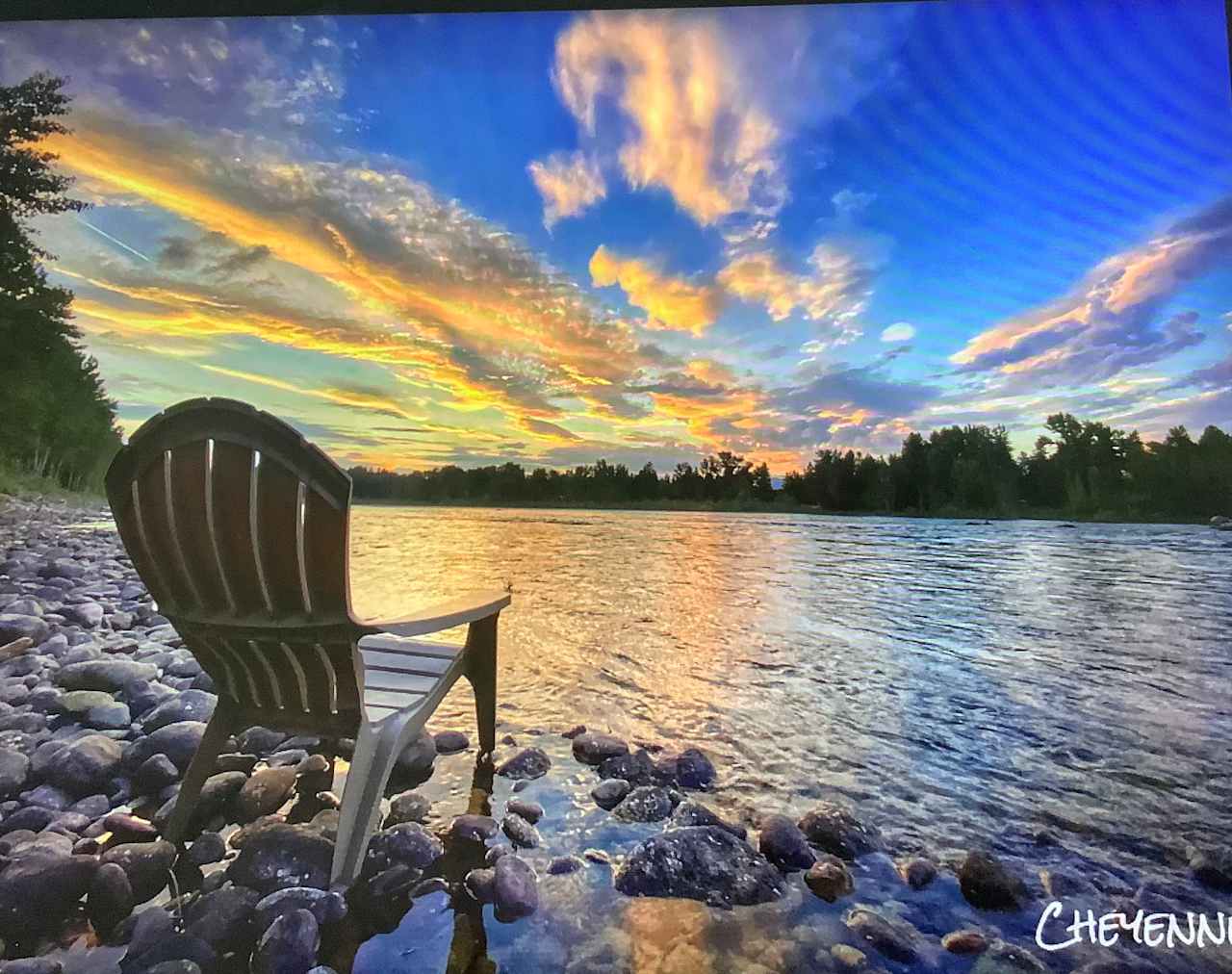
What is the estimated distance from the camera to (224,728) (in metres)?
1.80

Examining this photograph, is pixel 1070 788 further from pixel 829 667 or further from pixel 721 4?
pixel 721 4

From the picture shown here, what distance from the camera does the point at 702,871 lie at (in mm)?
1762

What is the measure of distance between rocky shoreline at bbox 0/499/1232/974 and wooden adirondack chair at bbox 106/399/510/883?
0.41 ft

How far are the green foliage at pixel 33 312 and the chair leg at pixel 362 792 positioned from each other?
124cm

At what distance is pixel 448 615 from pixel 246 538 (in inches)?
19.5

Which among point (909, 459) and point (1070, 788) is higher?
point (909, 459)

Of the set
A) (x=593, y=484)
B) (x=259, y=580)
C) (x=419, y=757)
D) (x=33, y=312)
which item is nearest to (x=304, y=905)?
(x=419, y=757)

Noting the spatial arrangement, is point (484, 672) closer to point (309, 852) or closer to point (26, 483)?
point (309, 852)

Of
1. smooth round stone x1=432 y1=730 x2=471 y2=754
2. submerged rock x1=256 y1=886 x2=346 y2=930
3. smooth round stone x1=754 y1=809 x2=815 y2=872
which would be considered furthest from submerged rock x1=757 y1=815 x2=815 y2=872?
submerged rock x1=256 y1=886 x2=346 y2=930

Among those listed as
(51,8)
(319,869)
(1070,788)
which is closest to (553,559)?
(319,869)

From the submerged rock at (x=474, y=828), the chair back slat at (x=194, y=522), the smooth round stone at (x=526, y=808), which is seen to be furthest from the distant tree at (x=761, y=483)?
the chair back slat at (x=194, y=522)

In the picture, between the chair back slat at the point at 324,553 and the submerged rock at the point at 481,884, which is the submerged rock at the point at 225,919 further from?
the chair back slat at the point at 324,553

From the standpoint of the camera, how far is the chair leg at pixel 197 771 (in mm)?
1800

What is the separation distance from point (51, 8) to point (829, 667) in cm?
299
